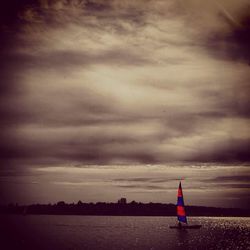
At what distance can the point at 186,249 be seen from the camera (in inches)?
4060

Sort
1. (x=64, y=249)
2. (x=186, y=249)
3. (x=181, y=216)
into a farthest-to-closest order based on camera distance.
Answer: (x=181, y=216) → (x=186, y=249) → (x=64, y=249)

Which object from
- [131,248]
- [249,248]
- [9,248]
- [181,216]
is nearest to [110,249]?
[131,248]

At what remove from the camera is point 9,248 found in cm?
9931

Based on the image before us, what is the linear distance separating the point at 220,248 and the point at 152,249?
22.2m

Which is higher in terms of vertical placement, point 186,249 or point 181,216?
point 181,216

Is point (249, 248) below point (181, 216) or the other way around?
below

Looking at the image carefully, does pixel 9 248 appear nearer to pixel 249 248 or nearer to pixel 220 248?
pixel 220 248

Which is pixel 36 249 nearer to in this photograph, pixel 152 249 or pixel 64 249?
pixel 64 249

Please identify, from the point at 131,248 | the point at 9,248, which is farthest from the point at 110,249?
the point at 9,248

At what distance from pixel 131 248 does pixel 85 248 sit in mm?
12207

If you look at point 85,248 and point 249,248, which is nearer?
point 85,248

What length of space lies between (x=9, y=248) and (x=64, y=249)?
16029 millimetres

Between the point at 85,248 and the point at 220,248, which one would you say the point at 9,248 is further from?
the point at 220,248

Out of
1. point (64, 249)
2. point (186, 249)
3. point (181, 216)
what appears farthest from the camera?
point (181, 216)
